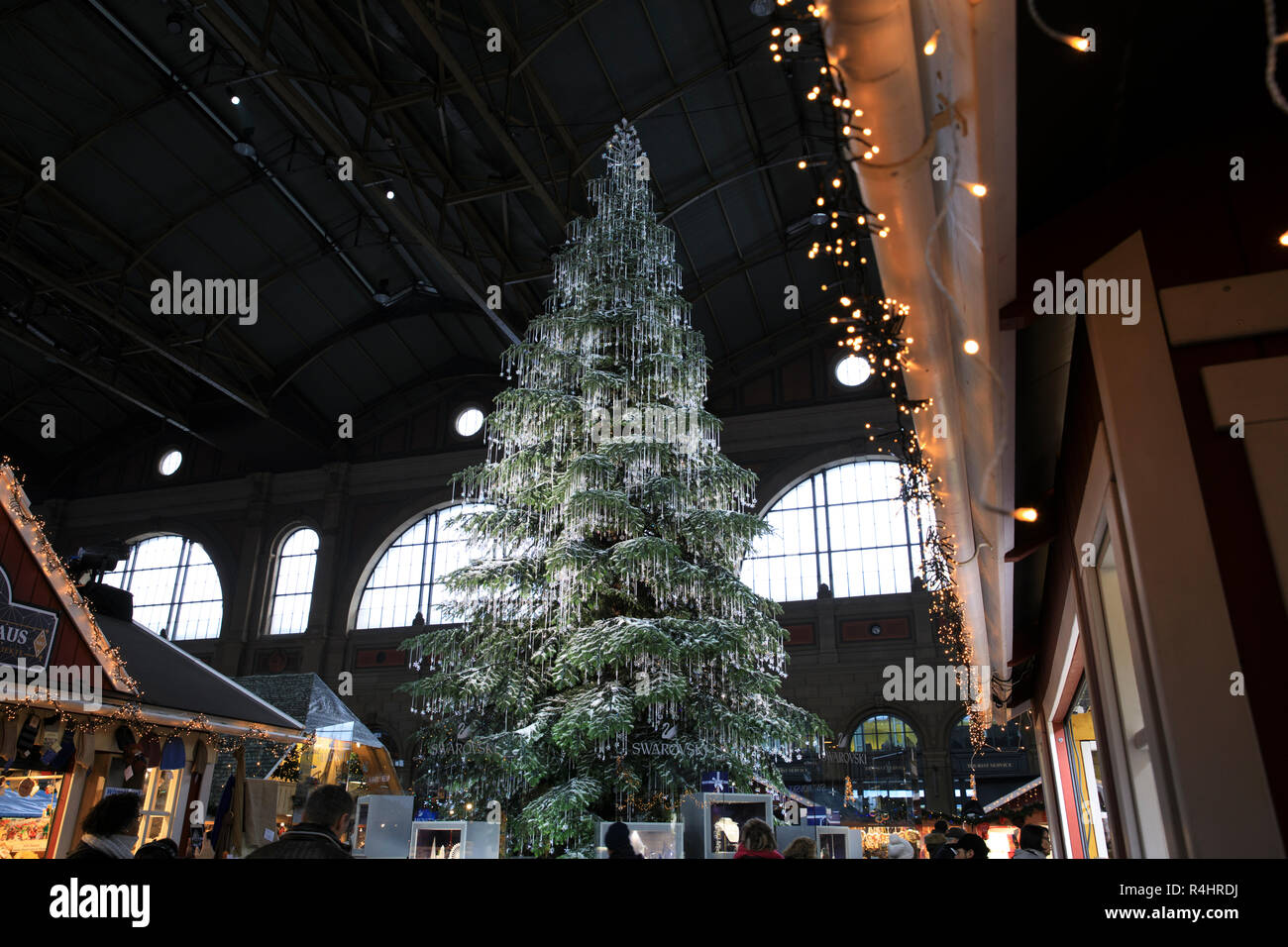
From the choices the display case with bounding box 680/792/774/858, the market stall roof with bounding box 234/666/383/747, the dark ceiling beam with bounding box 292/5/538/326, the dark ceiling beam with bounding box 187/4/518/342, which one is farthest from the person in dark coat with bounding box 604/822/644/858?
the dark ceiling beam with bounding box 292/5/538/326

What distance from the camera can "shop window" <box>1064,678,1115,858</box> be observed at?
17.1 feet

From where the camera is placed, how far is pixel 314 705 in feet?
37.1

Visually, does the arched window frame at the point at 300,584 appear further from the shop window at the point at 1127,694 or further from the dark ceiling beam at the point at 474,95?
the shop window at the point at 1127,694

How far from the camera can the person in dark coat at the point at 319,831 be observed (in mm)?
2416

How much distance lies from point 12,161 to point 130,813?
14.4 m

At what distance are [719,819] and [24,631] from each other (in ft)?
15.8

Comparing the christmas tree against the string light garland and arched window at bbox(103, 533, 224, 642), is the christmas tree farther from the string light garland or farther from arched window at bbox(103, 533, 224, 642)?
arched window at bbox(103, 533, 224, 642)

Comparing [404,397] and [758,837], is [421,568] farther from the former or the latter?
[758,837]

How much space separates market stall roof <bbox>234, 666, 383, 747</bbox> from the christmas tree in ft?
8.79

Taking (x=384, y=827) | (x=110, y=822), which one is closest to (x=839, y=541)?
(x=384, y=827)

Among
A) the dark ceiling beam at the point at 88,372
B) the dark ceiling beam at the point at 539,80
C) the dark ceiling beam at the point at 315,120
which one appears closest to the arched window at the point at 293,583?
the dark ceiling beam at the point at 88,372

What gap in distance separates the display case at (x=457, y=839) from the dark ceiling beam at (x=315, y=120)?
913cm

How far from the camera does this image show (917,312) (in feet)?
5.34
